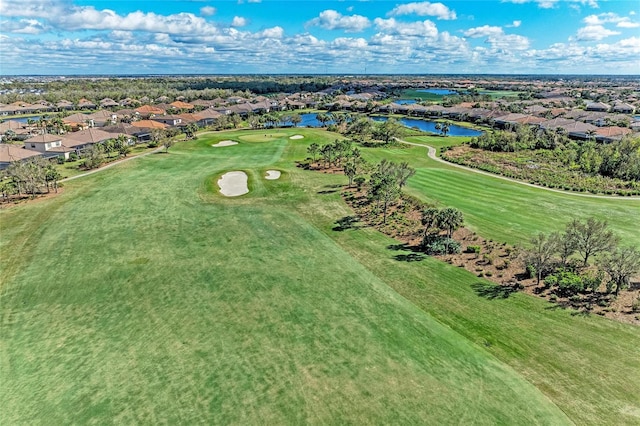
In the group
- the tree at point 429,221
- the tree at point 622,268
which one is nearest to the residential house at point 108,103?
the tree at point 429,221

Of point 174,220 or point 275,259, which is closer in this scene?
point 275,259

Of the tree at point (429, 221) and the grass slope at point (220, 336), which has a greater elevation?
the tree at point (429, 221)

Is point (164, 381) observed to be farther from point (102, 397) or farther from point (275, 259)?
point (275, 259)

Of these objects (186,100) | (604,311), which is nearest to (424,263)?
(604,311)

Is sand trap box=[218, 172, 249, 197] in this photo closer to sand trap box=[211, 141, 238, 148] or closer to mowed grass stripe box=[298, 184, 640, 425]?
mowed grass stripe box=[298, 184, 640, 425]

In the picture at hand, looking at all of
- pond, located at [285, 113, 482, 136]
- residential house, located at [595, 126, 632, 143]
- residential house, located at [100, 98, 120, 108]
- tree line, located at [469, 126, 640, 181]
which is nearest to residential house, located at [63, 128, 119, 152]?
pond, located at [285, 113, 482, 136]

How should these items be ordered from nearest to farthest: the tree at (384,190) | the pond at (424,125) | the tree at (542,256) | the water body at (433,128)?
1. the tree at (542,256)
2. the tree at (384,190)
3. the water body at (433,128)
4. the pond at (424,125)

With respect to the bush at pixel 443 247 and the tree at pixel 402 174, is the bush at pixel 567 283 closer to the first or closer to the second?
the bush at pixel 443 247
